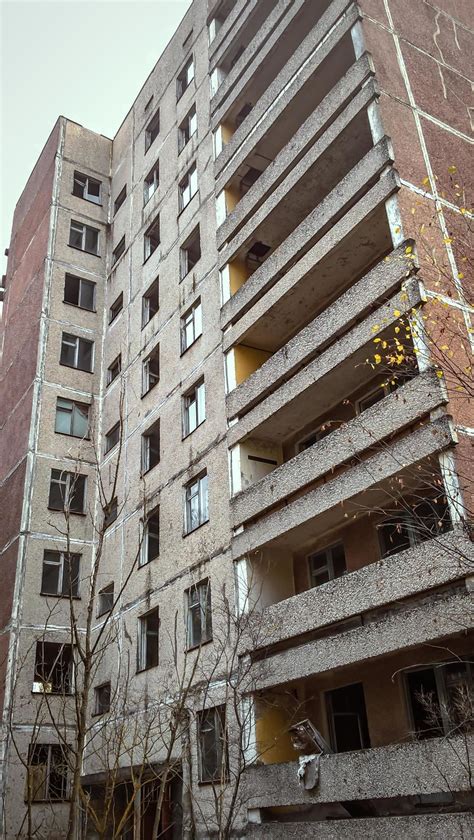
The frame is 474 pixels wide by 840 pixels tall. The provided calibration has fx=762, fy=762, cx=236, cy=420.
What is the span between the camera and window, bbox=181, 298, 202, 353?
21.6m

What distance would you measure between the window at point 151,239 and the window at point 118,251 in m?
2.08

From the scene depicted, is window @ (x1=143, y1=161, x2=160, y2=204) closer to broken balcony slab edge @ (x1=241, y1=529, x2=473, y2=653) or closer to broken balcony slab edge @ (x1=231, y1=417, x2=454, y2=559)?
broken balcony slab edge @ (x1=231, y1=417, x2=454, y2=559)

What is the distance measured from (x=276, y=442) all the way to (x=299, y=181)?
6301mm

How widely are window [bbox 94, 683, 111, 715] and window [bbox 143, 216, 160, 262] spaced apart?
14.1 metres

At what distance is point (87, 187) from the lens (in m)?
31.5

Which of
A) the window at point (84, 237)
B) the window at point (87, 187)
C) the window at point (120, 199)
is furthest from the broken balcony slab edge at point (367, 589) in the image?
the window at point (87, 187)

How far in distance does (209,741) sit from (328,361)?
27.6ft

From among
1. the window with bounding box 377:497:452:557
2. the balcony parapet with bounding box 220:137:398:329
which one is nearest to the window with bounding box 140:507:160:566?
the balcony parapet with bounding box 220:137:398:329

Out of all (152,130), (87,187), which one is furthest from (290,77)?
(87,187)

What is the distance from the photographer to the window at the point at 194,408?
20156 mm

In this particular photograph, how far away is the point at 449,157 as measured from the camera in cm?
1702

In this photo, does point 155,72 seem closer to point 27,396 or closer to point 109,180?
point 109,180

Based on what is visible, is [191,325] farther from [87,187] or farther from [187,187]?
[87,187]

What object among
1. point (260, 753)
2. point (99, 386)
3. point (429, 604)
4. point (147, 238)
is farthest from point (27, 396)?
point (429, 604)
